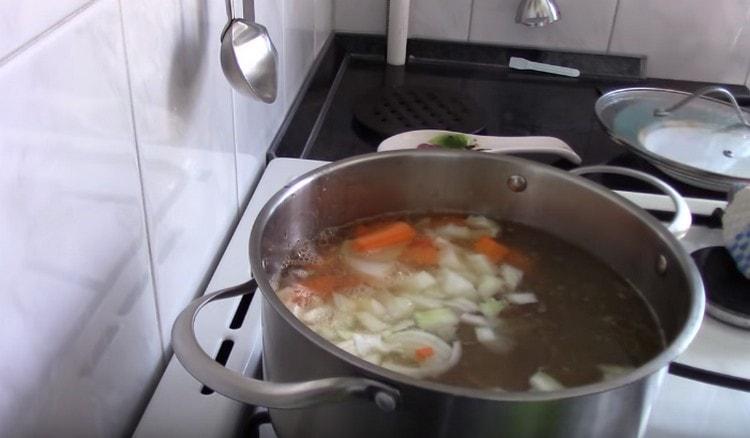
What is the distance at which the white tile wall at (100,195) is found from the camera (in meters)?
0.44

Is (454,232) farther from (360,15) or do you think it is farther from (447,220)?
(360,15)

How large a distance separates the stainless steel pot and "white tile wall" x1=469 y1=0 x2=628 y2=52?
2.35ft

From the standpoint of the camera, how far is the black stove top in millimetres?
1106

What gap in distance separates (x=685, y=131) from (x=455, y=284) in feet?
1.95

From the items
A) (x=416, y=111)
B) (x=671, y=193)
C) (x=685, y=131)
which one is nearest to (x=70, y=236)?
(x=671, y=193)

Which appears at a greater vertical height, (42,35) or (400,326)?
(42,35)

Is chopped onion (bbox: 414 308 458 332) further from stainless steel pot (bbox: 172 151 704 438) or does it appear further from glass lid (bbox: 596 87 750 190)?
glass lid (bbox: 596 87 750 190)

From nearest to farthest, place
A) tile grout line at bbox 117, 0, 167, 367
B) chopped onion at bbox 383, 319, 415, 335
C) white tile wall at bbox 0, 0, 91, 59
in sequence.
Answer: white tile wall at bbox 0, 0, 91, 59, tile grout line at bbox 117, 0, 167, 367, chopped onion at bbox 383, 319, 415, 335

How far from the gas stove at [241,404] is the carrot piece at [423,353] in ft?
0.44

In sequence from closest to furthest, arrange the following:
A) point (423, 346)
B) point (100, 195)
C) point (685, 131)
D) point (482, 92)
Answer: point (100, 195) < point (423, 346) < point (685, 131) < point (482, 92)

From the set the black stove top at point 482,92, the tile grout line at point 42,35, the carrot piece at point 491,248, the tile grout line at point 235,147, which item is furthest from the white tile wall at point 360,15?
the tile grout line at point 42,35

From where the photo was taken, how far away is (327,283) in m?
0.71

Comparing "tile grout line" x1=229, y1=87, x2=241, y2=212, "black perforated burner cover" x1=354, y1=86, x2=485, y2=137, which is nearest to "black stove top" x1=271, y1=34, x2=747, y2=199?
"black perforated burner cover" x1=354, y1=86, x2=485, y2=137

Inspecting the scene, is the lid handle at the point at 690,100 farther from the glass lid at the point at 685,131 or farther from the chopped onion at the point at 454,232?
the chopped onion at the point at 454,232
